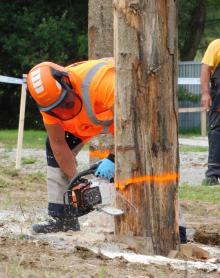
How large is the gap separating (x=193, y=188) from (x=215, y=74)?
156 cm

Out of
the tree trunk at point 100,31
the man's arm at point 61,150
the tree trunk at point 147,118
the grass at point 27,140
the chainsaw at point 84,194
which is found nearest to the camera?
the tree trunk at point 147,118

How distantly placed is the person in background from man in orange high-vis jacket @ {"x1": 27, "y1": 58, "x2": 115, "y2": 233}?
4.19 metres

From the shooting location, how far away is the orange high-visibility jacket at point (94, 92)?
6387 mm

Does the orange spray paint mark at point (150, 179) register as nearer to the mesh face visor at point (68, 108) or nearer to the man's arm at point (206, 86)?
the mesh face visor at point (68, 108)

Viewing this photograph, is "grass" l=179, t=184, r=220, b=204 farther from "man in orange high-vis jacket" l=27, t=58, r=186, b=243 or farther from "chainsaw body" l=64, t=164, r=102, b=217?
"chainsaw body" l=64, t=164, r=102, b=217

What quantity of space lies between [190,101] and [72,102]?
2278 cm

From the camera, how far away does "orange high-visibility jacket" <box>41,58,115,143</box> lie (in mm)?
6387

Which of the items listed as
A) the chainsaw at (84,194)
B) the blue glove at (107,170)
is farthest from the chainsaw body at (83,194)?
the blue glove at (107,170)

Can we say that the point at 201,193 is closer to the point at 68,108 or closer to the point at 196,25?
the point at 68,108

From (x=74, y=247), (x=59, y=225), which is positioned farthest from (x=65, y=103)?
(x=59, y=225)

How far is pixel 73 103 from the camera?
6.50 m

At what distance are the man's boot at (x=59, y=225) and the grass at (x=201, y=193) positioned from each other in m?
2.86

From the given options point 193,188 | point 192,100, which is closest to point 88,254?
point 193,188

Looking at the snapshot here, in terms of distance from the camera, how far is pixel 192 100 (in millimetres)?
28969
